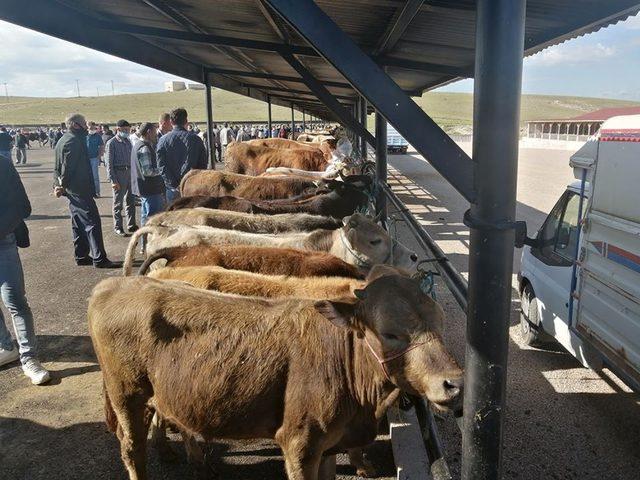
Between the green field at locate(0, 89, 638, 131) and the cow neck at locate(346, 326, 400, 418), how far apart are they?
90.6 meters

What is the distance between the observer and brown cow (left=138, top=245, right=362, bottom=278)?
14.4 feet

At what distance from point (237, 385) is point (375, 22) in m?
3.93

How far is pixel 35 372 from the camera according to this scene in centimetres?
484

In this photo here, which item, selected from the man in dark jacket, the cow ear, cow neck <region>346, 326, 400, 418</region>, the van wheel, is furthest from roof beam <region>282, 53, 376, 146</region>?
cow neck <region>346, 326, 400, 418</region>

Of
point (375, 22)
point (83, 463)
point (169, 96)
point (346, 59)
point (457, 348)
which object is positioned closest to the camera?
point (346, 59)

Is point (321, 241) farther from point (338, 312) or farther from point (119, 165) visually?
point (119, 165)

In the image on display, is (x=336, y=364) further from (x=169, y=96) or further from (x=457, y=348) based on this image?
(x=169, y=96)

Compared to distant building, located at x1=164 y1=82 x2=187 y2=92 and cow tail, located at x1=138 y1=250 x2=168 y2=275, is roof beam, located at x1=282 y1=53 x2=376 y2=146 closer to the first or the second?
cow tail, located at x1=138 y1=250 x2=168 y2=275

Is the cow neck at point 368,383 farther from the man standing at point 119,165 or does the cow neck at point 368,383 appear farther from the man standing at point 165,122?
the man standing at point 119,165

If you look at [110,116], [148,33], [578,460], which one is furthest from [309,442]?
[110,116]

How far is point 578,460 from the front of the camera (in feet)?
12.8

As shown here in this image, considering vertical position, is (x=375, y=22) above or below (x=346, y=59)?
above

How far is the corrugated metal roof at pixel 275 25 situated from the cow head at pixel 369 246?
2.07m

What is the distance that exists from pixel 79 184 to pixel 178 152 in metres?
2.12
